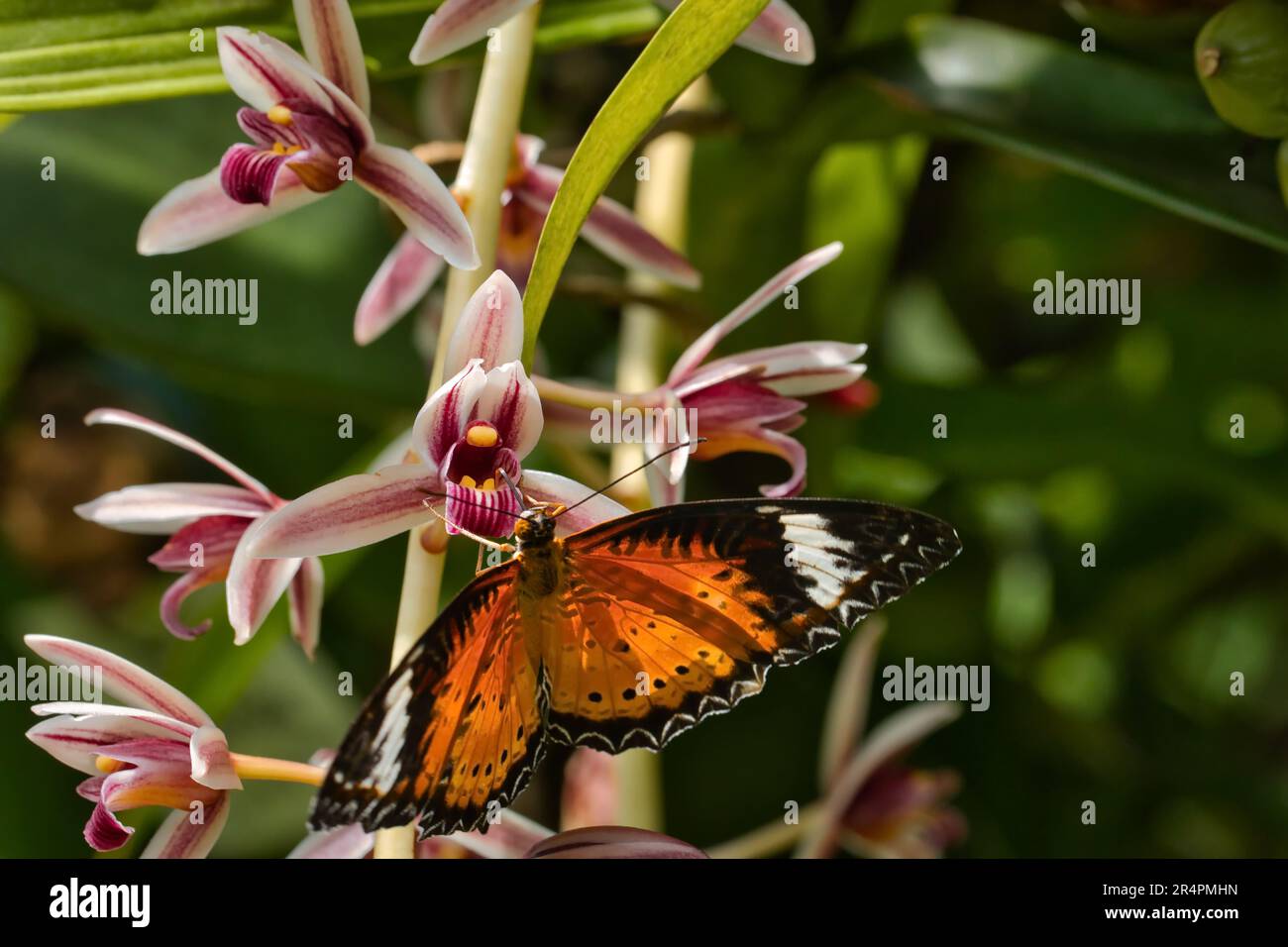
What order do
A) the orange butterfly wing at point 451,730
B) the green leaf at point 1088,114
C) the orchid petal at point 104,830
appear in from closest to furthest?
the orange butterfly wing at point 451,730, the orchid petal at point 104,830, the green leaf at point 1088,114

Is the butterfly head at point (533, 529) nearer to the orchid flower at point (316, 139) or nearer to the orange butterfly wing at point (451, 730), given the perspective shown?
the orange butterfly wing at point (451, 730)

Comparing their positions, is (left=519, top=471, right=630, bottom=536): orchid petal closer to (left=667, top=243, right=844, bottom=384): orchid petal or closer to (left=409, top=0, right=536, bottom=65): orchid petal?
(left=667, top=243, right=844, bottom=384): orchid petal

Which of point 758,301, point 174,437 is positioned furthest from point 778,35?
point 174,437

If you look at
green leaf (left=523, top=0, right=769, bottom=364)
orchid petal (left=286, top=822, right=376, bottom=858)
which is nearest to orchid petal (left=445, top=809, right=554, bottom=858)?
orchid petal (left=286, top=822, right=376, bottom=858)

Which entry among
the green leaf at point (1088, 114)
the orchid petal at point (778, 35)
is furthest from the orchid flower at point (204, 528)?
the green leaf at point (1088, 114)

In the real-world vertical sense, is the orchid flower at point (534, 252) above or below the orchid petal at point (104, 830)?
above

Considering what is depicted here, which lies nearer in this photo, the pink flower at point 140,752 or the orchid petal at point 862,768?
the pink flower at point 140,752

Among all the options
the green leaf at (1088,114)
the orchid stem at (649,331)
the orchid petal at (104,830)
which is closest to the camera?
the orchid petal at (104,830)
